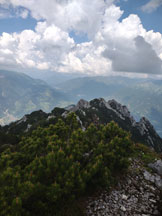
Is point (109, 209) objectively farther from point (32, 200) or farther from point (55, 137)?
point (55, 137)

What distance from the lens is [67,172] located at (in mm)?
8008

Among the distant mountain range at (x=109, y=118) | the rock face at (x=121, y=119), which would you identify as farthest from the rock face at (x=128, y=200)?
the rock face at (x=121, y=119)

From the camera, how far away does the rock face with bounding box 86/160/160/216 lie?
9.06m

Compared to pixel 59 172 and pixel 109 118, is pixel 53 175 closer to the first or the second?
pixel 59 172

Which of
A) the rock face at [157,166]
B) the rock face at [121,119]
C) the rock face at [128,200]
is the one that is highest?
the rock face at [121,119]

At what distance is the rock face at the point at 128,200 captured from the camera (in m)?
9.06

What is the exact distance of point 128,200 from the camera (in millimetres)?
10047

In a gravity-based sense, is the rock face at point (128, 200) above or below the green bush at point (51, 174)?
below

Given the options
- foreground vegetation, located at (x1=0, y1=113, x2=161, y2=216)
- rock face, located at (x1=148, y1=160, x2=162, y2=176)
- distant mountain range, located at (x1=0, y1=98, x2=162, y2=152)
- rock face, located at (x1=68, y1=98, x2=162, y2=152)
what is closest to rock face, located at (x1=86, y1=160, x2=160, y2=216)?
foreground vegetation, located at (x1=0, y1=113, x2=161, y2=216)

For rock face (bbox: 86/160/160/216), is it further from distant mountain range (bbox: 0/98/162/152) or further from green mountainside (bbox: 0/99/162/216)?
distant mountain range (bbox: 0/98/162/152)

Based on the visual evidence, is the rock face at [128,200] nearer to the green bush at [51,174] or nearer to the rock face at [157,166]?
the green bush at [51,174]

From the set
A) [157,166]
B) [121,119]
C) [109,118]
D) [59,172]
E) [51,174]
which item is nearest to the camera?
[59,172]

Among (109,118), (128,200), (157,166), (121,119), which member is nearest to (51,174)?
(128,200)

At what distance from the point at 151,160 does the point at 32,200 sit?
14.6m
